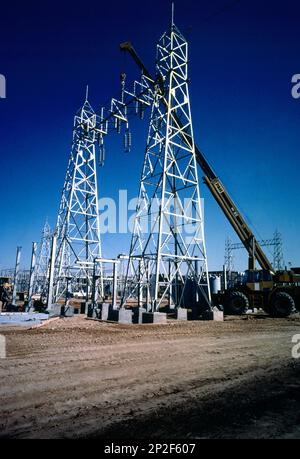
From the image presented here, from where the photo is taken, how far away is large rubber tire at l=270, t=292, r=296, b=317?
14.1 meters

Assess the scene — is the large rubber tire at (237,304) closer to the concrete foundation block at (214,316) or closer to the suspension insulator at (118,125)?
the concrete foundation block at (214,316)

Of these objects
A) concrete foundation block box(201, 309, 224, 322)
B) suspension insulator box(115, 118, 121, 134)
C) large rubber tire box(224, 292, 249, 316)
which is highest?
suspension insulator box(115, 118, 121, 134)

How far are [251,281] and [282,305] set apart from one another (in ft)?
6.39

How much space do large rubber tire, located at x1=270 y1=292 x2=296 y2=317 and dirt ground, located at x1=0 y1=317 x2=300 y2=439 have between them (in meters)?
8.02

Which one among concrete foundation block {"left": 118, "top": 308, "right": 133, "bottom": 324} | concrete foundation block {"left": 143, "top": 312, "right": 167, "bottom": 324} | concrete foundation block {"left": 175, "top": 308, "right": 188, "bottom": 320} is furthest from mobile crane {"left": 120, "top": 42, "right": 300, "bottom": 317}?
concrete foundation block {"left": 118, "top": 308, "right": 133, "bottom": 324}

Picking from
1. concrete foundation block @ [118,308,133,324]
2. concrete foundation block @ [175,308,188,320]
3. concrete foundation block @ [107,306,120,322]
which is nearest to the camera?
concrete foundation block @ [118,308,133,324]

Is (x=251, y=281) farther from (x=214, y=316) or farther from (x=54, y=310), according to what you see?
(x=54, y=310)

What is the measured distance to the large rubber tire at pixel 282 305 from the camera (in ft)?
46.2

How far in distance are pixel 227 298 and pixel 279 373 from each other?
1139cm

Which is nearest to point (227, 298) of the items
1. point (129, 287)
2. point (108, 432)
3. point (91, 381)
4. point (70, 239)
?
point (129, 287)

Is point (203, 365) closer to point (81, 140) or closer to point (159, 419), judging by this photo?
point (159, 419)

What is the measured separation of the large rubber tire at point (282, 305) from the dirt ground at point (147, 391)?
8.02 m

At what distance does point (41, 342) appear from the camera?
6969 millimetres

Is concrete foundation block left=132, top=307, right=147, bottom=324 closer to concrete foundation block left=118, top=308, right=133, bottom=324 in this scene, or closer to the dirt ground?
concrete foundation block left=118, top=308, right=133, bottom=324
